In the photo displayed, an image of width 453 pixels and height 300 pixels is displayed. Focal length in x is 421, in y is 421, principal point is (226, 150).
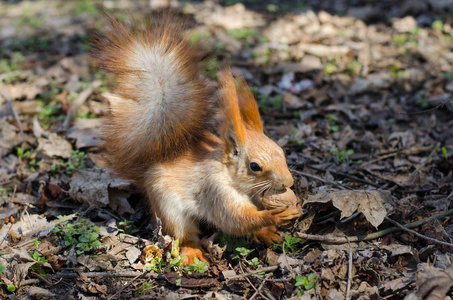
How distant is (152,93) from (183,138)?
1.11ft

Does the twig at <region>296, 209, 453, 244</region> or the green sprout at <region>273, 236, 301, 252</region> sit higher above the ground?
the twig at <region>296, 209, 453, 244</region>

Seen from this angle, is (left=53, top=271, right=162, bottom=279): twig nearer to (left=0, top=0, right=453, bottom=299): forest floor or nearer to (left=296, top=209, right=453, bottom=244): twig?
(left=0, top=0, right=453, bottom=299): forest floor

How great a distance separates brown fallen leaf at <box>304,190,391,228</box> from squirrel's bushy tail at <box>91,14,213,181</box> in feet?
2.98

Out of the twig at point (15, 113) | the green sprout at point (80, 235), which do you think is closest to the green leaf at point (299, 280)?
the green sprout at point (80, 235)

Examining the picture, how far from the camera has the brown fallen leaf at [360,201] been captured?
2.51 m

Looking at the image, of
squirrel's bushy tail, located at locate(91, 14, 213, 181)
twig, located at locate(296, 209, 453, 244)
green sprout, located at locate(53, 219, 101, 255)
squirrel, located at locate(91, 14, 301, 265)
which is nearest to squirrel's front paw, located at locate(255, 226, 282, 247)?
squirrel, located at locate(91, 14, 301, 265)

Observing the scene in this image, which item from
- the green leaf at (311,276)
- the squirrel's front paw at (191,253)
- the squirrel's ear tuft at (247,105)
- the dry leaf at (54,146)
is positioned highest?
the squirrel's ear tuft at (247,105)

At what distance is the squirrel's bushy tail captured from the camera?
2.60m

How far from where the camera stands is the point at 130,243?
283cm

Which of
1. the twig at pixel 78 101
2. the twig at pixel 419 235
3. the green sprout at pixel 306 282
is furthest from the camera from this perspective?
the twig at pixel 78 101

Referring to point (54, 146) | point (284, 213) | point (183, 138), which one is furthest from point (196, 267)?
point (54, 146)

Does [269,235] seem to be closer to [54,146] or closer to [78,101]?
[54,146]

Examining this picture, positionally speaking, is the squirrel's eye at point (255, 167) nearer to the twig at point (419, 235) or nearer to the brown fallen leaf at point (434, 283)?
the twig at point (419, 235)

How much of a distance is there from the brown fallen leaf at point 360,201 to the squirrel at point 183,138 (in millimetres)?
268
